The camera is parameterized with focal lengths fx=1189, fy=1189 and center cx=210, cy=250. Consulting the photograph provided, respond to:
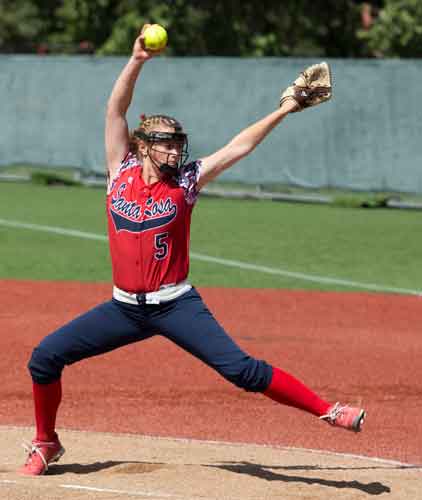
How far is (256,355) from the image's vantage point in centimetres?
1046

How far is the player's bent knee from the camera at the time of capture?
6574mm

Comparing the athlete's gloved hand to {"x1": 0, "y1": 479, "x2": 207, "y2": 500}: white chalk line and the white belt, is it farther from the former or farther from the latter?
{"x1": 0, "y1": 479, "x2": 207, "y2": 500}: white chalk line

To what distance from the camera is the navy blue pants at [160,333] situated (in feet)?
20.9

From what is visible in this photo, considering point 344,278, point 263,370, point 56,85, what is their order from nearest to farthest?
1. point 263,370
2. point 344,278
3. point 56,85

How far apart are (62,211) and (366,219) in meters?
4.97

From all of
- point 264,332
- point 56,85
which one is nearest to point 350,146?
point 56,85

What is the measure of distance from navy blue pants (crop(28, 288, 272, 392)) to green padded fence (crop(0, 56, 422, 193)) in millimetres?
13402

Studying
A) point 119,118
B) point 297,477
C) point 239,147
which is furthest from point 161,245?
point 297,477

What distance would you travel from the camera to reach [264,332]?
11500 millimetres

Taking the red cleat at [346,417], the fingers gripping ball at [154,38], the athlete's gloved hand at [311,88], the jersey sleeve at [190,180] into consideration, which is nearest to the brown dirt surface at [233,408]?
the red cleat at [346,417]

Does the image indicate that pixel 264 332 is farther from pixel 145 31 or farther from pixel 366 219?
pixel 366 219

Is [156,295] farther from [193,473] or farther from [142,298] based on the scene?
[193,473]

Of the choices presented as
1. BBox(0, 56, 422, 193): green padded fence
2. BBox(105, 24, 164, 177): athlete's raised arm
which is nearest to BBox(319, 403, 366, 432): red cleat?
BBox(105, 24, 164, 177): athlete's raised arm

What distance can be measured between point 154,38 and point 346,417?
7.61ft
